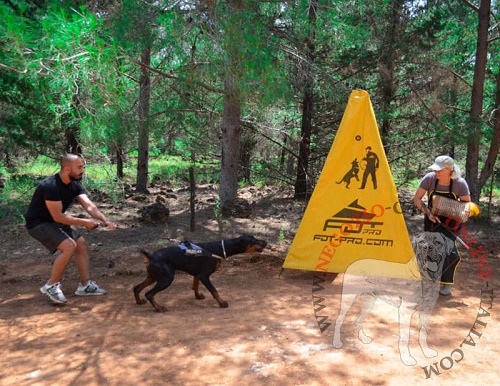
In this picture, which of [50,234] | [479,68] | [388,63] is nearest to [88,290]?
[50,234]

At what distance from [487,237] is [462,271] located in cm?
278

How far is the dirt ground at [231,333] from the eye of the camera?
11.1ft

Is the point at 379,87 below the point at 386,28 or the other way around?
below

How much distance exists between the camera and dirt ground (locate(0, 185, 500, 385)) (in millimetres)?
3391

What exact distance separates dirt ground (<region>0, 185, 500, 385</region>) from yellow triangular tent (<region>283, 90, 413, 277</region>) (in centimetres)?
61

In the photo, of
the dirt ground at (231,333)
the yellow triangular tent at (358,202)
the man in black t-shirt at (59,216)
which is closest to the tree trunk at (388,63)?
the dirt ground at (231,333)

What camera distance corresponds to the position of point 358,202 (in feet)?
18.3

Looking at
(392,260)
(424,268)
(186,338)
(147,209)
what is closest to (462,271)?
(392,260)

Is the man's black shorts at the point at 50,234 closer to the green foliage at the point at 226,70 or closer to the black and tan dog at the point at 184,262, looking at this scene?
the black and tan dog at the point at 184,262

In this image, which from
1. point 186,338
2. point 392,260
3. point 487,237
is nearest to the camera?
point 186,338

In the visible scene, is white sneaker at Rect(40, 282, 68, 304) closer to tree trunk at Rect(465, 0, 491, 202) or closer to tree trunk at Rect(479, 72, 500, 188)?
tree trunk at Rect(465, 0, 491, 202)

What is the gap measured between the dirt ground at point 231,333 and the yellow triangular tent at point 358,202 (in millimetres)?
612

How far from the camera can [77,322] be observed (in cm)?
447

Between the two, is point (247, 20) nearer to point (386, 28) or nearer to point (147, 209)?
point (147, 209)
